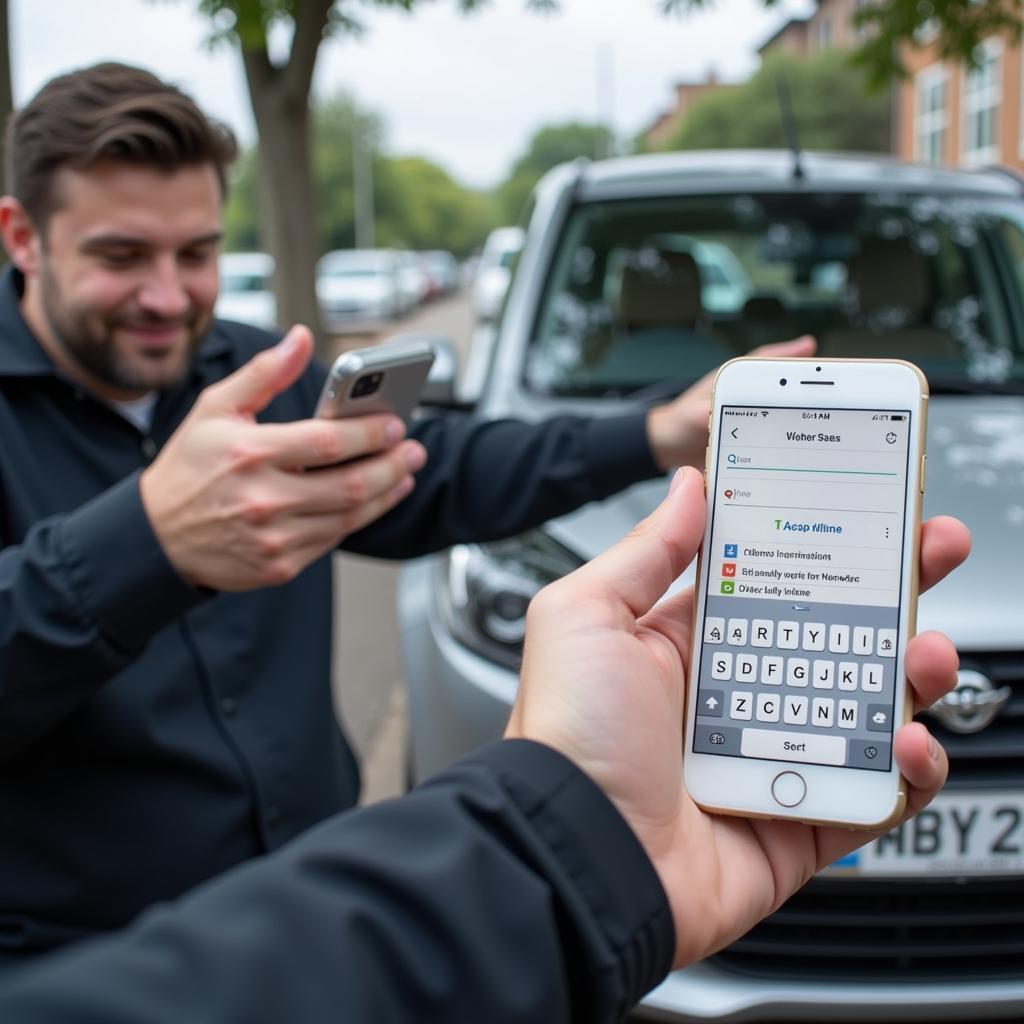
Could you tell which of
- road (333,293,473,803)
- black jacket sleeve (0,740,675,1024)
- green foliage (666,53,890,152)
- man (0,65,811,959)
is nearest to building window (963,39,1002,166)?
green foliage (666,53,890,152)

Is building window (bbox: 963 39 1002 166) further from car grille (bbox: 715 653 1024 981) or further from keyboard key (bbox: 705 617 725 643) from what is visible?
keyboard key (bbox: 705 617 725 643)

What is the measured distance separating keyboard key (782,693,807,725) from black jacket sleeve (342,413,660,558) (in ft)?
3.08

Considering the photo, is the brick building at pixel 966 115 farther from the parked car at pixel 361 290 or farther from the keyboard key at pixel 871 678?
the keyboard key at pixel 871 678

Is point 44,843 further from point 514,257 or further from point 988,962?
point 514,257

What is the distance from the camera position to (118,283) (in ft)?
6.56

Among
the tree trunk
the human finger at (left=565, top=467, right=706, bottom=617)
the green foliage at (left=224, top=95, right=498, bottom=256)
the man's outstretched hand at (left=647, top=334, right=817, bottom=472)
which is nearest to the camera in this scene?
the human finger at (left=565, top=467, right=706, bottom=617)

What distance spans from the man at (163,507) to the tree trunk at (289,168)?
5.75 metres

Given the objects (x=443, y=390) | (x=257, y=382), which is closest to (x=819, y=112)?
(x=443, y=390)

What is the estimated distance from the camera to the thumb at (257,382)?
4.81ft

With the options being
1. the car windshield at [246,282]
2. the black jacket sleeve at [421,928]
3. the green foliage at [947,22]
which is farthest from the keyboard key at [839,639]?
the car windshield at [246,282]

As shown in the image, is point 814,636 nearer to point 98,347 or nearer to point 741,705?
point 741,705

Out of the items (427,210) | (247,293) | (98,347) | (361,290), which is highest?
(98,347)

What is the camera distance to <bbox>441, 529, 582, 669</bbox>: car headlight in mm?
2426

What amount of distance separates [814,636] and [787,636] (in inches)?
1.1
